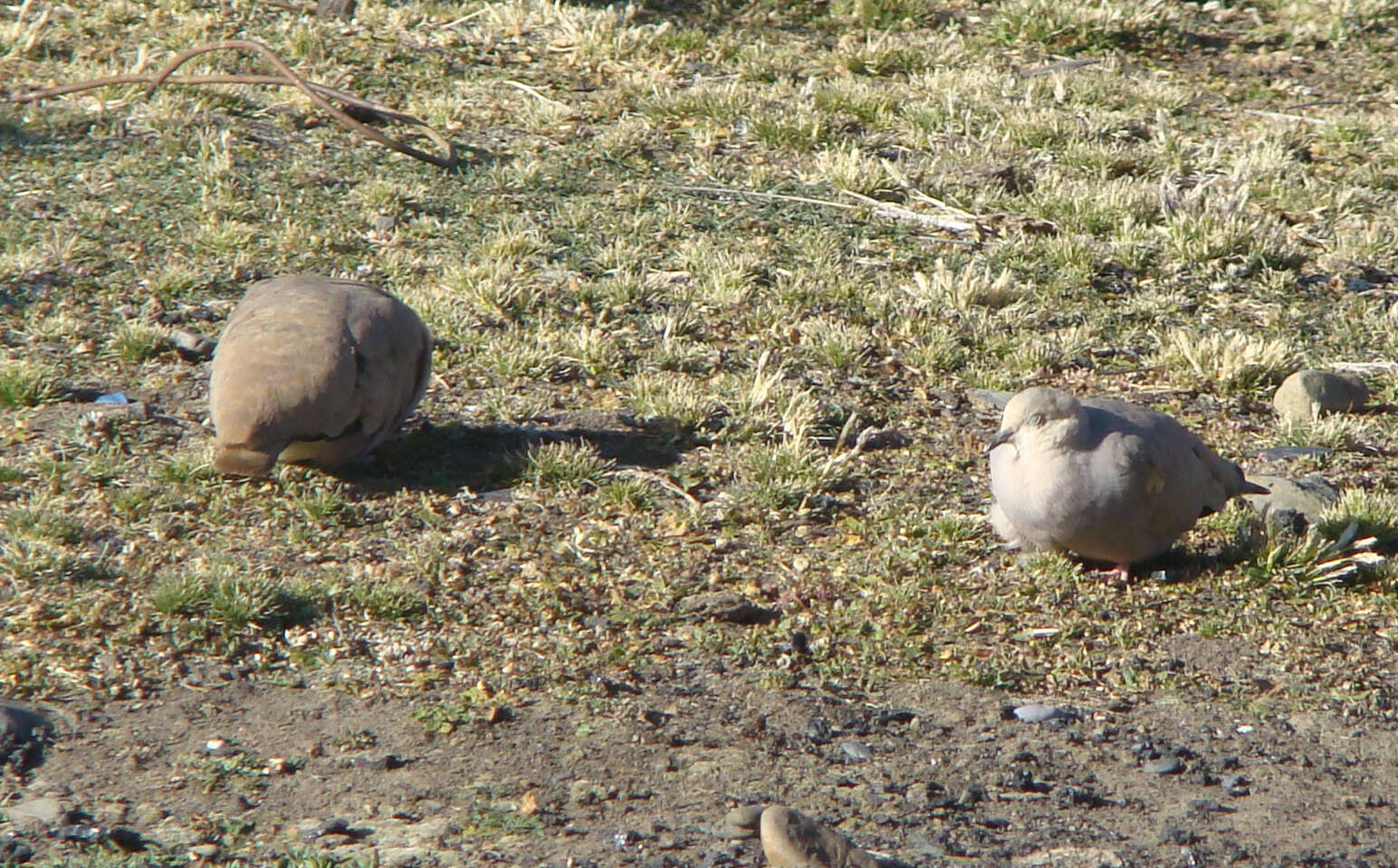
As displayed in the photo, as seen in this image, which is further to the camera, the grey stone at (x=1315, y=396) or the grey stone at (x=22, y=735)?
the grey stone at (x=1315, y=396)

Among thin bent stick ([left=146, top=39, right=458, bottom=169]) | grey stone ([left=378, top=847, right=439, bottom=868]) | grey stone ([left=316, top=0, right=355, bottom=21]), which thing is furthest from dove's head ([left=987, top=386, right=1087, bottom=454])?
grey stone ([left=316, top=0, right=355, bottom=21])

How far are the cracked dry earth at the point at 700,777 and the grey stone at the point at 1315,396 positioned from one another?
6.51 feet

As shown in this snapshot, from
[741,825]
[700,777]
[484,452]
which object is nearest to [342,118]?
[484,452]

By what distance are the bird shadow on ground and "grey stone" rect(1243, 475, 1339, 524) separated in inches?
75.8

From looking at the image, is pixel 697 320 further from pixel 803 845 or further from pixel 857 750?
pixel 803 845

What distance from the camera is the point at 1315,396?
18.5 ft

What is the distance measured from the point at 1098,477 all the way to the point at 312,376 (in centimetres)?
233

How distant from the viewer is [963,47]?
9.32 m

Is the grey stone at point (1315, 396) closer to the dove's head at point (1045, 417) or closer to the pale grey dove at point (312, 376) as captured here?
the dove's head at point (1045, 417)

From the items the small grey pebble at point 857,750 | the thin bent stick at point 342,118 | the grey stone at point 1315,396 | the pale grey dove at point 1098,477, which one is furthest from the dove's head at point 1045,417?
the thin bent stick at point 342,118

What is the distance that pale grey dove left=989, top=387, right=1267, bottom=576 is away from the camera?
426cm

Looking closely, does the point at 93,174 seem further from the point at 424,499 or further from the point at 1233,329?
the point at 1233,329

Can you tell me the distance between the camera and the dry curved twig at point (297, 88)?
7.36 metres

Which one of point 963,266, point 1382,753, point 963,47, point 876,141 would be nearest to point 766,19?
point 963,47
